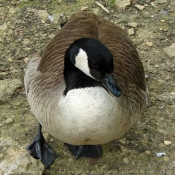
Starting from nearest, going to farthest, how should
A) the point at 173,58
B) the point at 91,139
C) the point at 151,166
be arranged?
1. the point at 91,139
2. the point at 151,166
3. the point at 173,58

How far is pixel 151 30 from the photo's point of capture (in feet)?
16.1

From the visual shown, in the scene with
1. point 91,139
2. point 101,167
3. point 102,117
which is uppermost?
point 102,117

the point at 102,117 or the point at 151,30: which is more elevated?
the point at 102,117

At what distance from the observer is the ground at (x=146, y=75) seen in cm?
357

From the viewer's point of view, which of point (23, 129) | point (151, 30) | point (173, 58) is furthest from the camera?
point (151, 30)

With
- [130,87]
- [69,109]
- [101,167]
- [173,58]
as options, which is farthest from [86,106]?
[173,58]

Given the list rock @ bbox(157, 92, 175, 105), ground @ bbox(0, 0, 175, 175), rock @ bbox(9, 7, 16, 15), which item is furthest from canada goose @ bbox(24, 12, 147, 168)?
rock @ bbox(9, 7, 16, 15)

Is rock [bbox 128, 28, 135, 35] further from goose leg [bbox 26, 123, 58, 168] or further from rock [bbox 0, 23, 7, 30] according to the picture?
goose leg [bbox 26, 123, 58, 168]

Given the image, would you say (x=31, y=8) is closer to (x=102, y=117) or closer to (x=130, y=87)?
(x=130, y=87)

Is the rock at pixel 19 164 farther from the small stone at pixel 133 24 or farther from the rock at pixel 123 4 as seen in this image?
the rock at pixel 123 4

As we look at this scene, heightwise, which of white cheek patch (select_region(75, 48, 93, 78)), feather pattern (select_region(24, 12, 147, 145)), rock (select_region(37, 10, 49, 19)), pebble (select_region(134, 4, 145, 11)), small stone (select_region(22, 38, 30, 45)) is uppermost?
white cheek patch (select_region(75, 48, 93, 78))

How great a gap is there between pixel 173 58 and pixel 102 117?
202cm

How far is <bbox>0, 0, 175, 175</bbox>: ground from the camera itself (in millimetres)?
3566

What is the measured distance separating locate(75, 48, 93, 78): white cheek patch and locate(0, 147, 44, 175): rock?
1114mm
